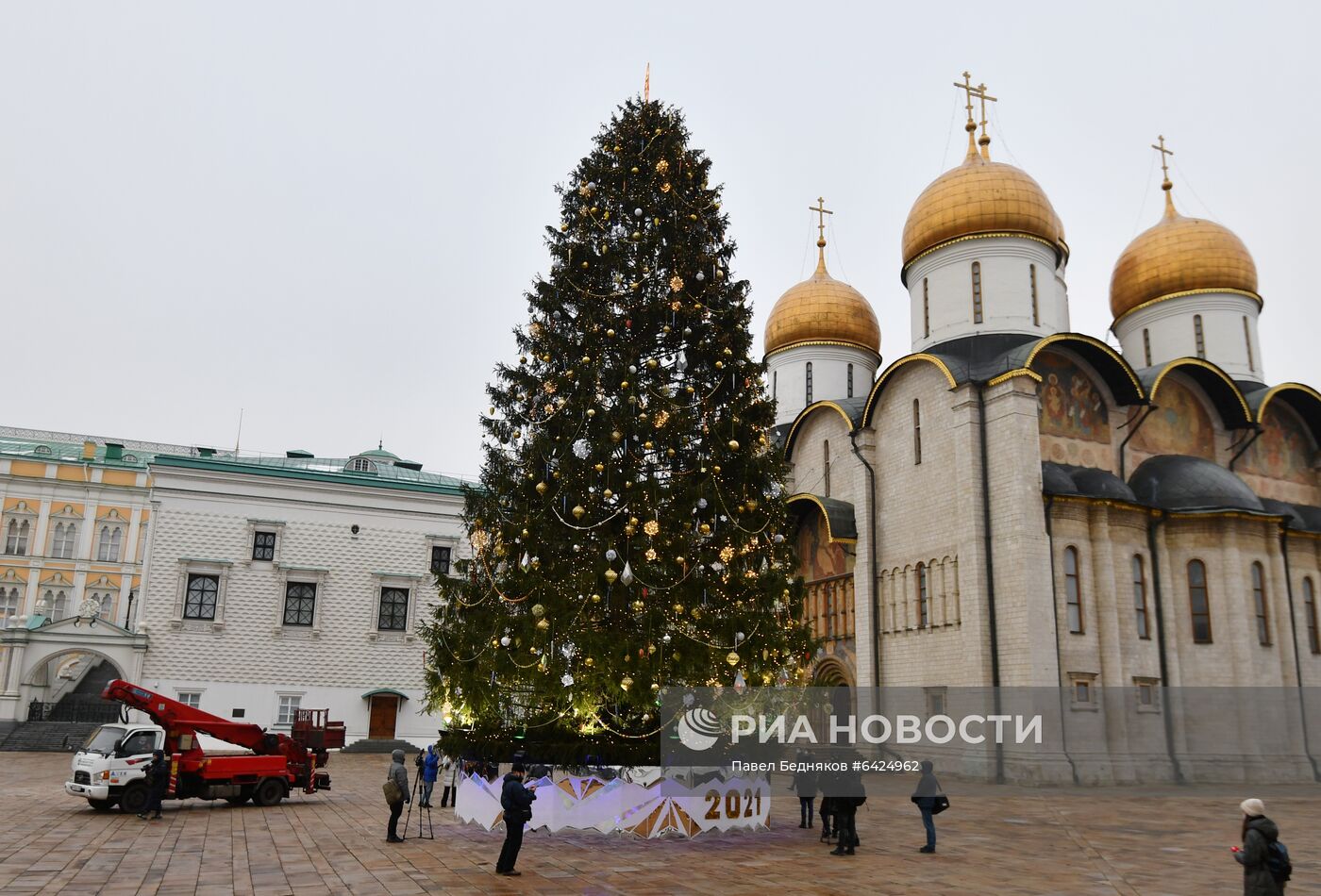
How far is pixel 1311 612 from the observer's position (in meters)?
24.4

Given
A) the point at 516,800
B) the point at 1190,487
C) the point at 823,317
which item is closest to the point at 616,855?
the point at 516,800

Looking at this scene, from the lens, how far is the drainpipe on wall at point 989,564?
21125 millimetres

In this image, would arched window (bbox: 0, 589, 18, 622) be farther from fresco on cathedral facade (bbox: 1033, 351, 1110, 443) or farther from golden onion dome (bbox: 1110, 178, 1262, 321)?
golden onion dome (bbox: 1110, 178, 1262, 321)

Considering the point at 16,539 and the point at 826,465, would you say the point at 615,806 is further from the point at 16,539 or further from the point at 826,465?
the point at 16,539

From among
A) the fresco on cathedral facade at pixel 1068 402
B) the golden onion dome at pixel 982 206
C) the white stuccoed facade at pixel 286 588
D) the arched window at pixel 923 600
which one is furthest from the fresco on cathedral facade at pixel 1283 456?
the white stuccoed facade at pixel 286 588

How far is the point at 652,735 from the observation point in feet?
38.9

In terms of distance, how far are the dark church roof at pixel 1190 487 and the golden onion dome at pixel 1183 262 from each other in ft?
25.1

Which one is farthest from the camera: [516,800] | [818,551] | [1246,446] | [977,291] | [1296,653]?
[818,551]

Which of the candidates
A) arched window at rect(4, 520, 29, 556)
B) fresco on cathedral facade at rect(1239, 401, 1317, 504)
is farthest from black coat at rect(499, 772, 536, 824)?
arched window at rect(4, 520, 29, 556)

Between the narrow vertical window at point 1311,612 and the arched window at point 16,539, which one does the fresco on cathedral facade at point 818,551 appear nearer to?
the narrow vertical window at point 1311,612

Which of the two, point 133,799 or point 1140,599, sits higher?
point 1140,599

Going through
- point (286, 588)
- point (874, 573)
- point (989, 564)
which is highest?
point (874, 573)

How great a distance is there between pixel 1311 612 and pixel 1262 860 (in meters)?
21.5

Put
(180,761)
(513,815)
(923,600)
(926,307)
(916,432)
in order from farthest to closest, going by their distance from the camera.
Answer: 1. (926,307)
2. (916,432)
3. (923,600)
4. (180,761)
5. (513,815)
